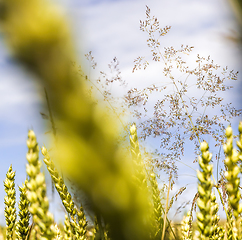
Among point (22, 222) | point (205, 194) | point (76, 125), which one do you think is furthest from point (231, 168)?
point (22, 222)

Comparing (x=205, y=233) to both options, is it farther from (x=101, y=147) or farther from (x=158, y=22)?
(x=158, y=22)

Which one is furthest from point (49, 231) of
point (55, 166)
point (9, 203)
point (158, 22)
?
point (158, 22)

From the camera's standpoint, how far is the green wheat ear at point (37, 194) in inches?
22.7

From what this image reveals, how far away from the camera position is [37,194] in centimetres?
58

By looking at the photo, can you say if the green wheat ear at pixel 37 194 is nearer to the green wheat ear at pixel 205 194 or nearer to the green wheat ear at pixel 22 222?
the green wheat ear at pixel 205 194

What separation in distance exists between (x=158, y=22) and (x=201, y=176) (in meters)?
1.50

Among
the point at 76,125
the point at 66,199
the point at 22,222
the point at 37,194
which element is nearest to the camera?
the point at 37,194

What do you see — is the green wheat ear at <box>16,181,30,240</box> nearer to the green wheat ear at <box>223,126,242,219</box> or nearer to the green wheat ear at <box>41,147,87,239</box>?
the green wheat ear at <box>41,147,87,239</box>

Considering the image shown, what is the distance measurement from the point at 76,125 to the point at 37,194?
205 mm

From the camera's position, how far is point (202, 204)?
24.9 inches

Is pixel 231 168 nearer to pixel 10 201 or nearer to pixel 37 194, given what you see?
pixel 37 194

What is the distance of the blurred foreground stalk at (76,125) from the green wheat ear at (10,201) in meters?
0.50

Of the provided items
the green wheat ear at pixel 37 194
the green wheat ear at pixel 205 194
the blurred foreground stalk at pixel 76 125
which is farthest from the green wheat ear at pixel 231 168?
the green wheat ear at pixel 37 194

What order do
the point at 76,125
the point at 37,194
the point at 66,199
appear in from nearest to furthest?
the point at 37,194 < the point at 76,125 < the point at 66,199
